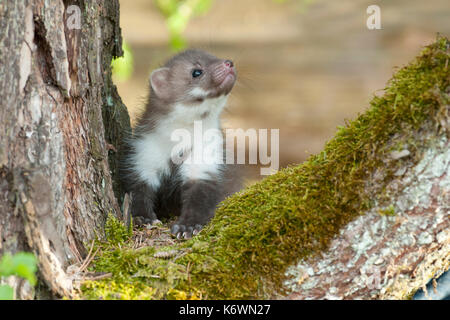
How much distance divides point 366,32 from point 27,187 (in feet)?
21.8

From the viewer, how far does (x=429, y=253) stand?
2.35 metres

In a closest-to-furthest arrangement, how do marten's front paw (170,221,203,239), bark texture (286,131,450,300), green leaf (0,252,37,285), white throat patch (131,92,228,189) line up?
green leaf (0,252,37,285)
bark texture (286,131,450,300)
marten's front paw (170,221,203,239)
white throat patch (131,92,228,189)

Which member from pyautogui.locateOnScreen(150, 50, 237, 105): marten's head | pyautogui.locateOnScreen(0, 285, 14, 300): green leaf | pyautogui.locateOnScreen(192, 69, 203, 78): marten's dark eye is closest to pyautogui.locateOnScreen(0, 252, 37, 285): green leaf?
pyautogui.locateOnScreen(0, 285, 14, 300): green leaf

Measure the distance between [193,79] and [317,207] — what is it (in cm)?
203

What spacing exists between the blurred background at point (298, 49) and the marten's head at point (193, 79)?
3367 mm

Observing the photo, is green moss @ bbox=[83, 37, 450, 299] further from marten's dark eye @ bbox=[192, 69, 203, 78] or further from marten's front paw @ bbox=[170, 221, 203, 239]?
marten's dark eye @ bbox=[192, 69, 203, 78]

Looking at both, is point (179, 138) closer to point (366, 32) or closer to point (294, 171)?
point (294, 171)

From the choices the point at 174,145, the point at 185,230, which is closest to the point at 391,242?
the point at 185,230

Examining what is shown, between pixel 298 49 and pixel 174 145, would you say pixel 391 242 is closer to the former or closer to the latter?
pixel 174 145

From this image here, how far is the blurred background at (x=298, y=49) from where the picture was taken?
769cm

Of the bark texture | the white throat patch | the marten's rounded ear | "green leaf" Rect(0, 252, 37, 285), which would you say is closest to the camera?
"green leaf" Rect(0, 252, 37, 285)

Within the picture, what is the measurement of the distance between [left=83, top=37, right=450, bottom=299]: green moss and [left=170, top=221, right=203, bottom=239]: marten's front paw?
0.59m

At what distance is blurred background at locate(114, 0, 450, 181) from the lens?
7691 mm

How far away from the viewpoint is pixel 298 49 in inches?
324
